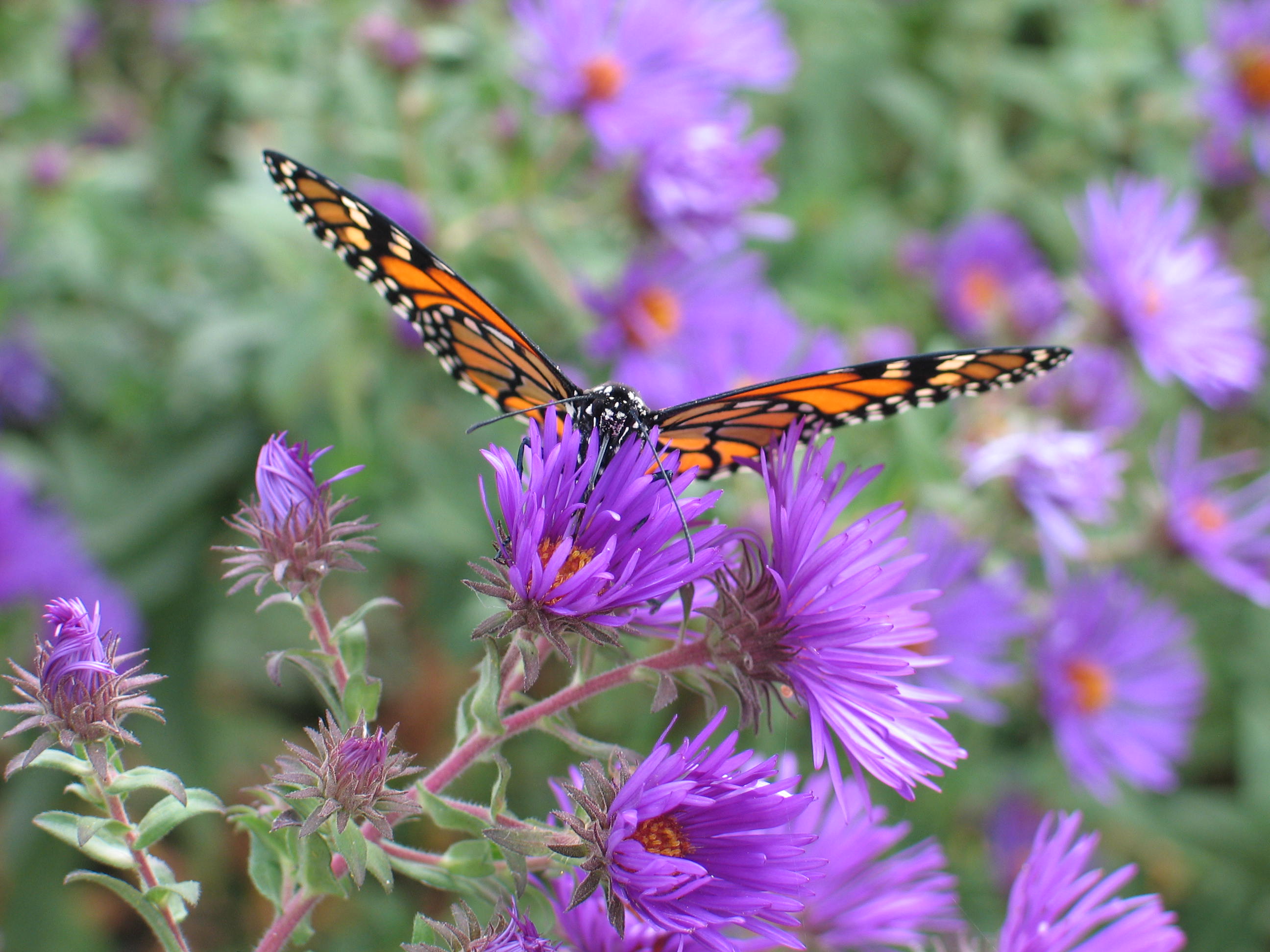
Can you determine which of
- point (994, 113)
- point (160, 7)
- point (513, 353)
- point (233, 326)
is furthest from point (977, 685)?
point (160, 7)

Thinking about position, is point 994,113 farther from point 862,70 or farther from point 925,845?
point 925,845

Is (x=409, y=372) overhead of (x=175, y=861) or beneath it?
overhead

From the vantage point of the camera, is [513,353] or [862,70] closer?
[513,353]

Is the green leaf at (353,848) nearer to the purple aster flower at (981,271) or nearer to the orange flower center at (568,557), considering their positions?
the orange flower center at (568,557)

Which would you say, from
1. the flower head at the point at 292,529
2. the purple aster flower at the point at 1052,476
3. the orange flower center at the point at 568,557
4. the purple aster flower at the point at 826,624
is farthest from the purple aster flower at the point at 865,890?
the purple aster flower at the point at 1052,476

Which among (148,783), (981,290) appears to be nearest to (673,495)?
(148,783)
